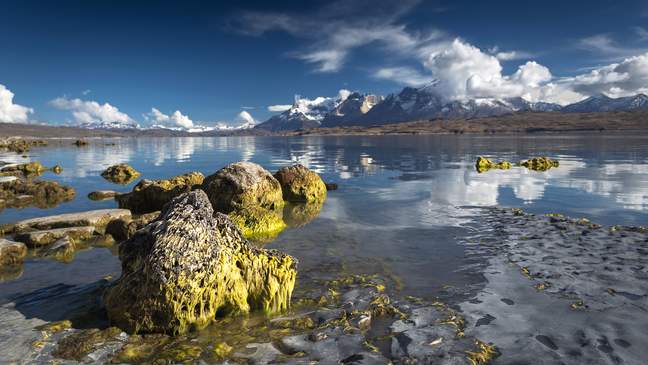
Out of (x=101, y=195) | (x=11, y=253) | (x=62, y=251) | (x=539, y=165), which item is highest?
(x=539, y=165)

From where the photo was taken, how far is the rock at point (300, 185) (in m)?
27.2

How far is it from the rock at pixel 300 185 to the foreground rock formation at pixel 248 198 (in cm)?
322

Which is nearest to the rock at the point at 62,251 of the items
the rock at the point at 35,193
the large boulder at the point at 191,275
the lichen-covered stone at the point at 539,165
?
the large boulder at the point at 191,275

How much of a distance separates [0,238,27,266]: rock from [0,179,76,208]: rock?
13.4m

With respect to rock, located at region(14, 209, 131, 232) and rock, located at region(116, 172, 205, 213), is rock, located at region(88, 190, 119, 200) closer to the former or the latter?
rock, located at region(116, 172, 205, 213)

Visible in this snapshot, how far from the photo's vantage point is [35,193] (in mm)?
29109

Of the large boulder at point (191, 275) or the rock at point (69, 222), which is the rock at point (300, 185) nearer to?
the rock at point (69, 222)

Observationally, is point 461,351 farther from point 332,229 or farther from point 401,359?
point 332,229

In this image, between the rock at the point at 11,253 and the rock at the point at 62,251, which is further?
the rock at the point at 62,251

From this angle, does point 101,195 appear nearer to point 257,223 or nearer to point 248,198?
point 248,198

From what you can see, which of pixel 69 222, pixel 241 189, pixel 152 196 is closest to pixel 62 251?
pixel 69 222

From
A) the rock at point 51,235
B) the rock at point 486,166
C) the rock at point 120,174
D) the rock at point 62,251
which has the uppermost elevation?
the rock at point 486,166

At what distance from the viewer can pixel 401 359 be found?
27.0 ft

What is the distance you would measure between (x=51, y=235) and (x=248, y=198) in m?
8.74
